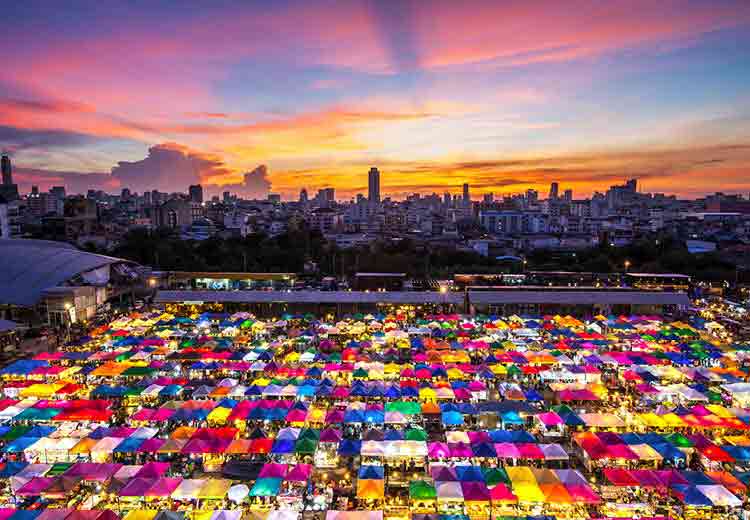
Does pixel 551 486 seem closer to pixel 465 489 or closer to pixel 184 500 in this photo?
pixel 465 489

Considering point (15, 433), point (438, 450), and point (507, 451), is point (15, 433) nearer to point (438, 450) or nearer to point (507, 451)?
point (438, 450)

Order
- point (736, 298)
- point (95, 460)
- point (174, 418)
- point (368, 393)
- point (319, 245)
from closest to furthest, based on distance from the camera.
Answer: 1. point (95, 460)
2. point (174, 418)
3. point (368, 393)
4. point (736, 298)
5. point (319, 245)

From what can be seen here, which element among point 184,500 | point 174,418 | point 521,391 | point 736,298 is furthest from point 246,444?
point 736,298

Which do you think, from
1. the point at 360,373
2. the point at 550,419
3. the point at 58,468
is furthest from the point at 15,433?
the point at 550,419

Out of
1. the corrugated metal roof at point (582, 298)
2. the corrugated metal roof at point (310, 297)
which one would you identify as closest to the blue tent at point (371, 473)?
the corrugated metal roof at point (310, 297)

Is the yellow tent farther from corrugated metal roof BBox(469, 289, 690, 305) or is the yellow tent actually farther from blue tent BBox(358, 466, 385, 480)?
corrugated metal roof BBox(469, 289, 690, 305)

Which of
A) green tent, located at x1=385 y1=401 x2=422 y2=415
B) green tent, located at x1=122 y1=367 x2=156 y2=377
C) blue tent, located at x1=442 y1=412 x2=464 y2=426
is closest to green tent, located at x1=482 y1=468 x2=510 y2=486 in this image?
blue tent, located at x1=442 y1=412 x2=464 y2=426
